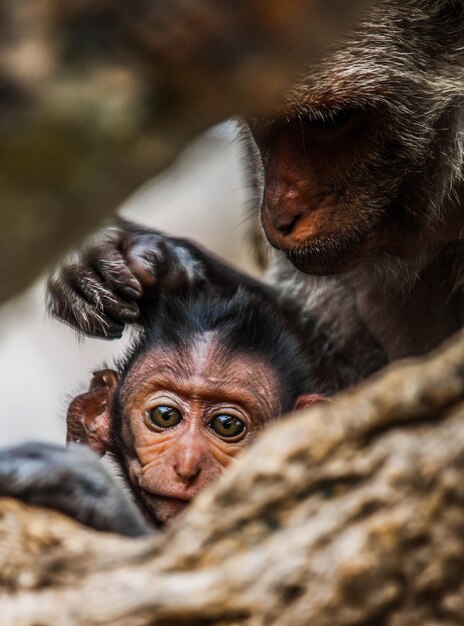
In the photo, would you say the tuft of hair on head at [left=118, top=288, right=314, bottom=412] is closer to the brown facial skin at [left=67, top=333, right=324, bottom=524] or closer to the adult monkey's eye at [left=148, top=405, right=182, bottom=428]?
the brown facial skin at [left=67, top=333, right=324, bottom=524]

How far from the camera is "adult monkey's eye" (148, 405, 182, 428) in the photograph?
4.13m

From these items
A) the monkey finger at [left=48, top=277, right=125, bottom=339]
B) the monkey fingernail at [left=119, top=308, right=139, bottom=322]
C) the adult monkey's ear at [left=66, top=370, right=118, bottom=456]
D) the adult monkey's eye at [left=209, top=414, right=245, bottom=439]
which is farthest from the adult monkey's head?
the adult monkey's ear at [left=66, top=370, right=118, bottom=456]

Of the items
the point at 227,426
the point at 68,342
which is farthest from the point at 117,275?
the point at 68,342

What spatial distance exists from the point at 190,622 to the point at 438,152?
9.08 feet

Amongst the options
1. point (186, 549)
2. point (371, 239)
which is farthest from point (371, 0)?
point (186, 549)

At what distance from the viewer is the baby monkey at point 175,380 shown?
396cm

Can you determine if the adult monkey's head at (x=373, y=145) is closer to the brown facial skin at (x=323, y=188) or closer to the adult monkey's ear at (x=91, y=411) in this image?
the brown facial skin at (x=323, y=188)

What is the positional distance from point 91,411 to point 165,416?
50 cm

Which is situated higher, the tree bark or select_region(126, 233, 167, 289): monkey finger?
the tree bark

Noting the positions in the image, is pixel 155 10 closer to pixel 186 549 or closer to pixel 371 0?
pixel 186 549

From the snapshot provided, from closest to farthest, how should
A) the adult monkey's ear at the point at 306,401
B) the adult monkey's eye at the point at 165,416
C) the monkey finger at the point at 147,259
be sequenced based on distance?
the adult monkey's eye at the point at 165,416
the adult monkey's ear at the point at 306,401
the monkey finger at the point at 147,259

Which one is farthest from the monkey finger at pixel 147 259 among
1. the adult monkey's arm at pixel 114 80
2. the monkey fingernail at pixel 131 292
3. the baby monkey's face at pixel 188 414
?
the adult monkey's arm at pixel 114 80

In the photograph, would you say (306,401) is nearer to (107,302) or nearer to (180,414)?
(180,414)

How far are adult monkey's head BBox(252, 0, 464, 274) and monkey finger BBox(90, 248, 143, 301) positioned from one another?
35.8 inches
